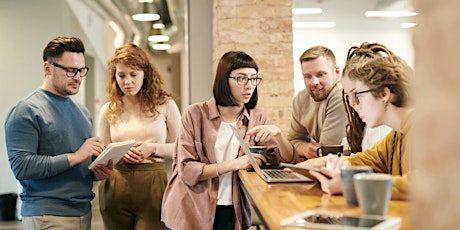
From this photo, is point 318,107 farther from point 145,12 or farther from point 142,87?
point 145,12

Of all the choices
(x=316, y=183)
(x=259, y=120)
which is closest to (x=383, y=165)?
(x=316, y=183)

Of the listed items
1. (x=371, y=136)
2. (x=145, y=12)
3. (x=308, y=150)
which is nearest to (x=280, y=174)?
(x=371, y=136)

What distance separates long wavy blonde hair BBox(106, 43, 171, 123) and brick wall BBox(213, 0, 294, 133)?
924 millimetres

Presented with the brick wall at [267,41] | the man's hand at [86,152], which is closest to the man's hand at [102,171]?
the man's hand at [86,152]

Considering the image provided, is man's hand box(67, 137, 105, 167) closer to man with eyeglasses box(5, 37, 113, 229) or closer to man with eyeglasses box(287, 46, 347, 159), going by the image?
man with eyeglasses box(5, 37, 113, 229)

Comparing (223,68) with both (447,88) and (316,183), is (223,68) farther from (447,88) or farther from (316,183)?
(447,88)

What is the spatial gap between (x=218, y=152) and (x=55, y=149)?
0.85 meters

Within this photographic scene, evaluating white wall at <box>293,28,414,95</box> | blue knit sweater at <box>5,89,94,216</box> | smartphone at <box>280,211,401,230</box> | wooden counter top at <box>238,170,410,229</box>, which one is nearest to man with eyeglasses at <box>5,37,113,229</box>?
blue knit sweater at <box>5,89,94,216</box>

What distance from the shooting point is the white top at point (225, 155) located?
2.91 m

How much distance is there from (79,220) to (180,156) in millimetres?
638

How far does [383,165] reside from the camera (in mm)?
2021

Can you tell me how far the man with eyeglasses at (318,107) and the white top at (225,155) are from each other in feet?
1.59

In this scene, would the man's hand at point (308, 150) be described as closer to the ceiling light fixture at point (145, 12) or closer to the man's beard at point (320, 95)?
the man's beard at point (320, 95)

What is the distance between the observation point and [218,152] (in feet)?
9.57
